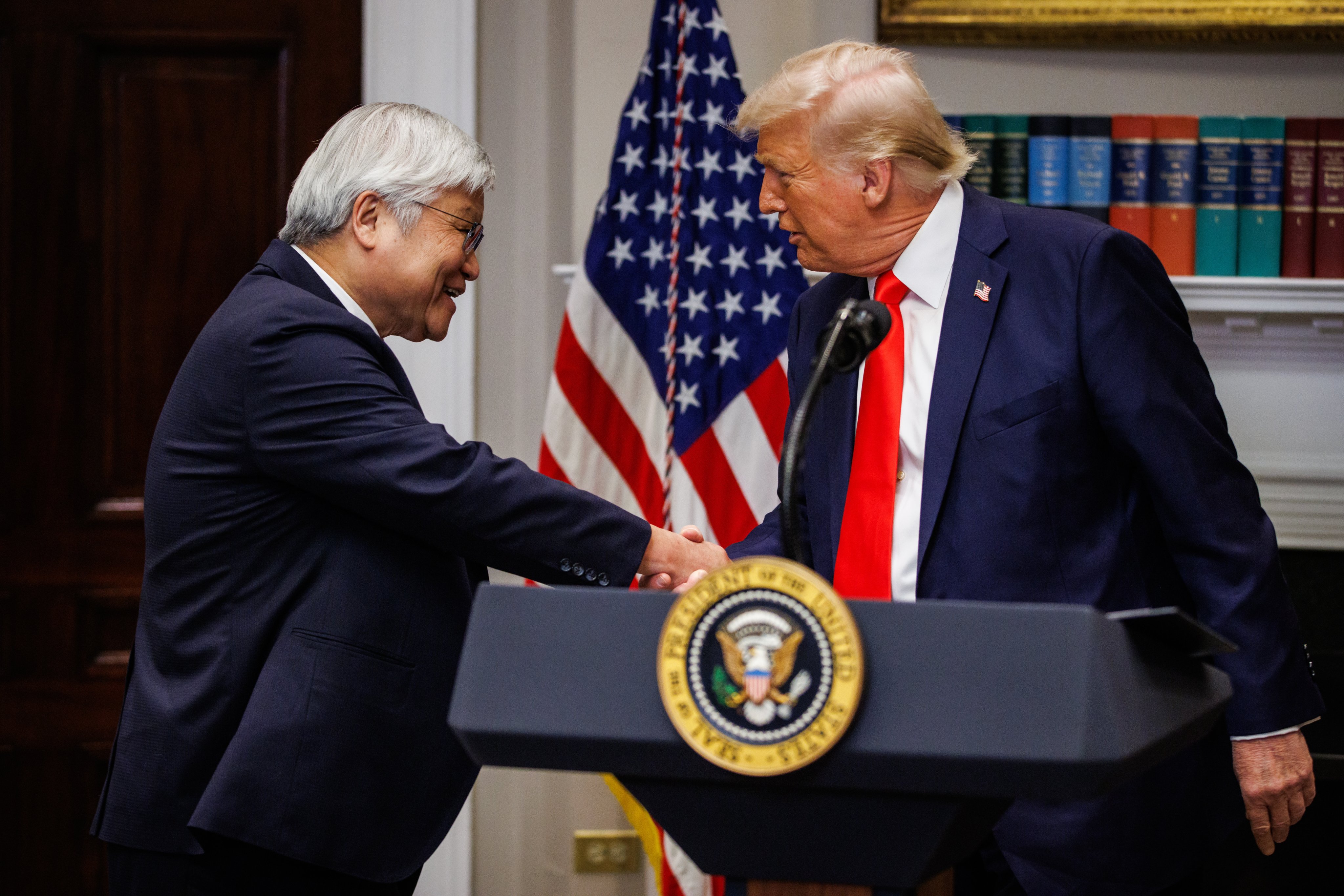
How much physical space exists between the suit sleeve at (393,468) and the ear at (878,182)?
0.53 metres

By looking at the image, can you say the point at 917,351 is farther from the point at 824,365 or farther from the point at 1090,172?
the point at 1090,172

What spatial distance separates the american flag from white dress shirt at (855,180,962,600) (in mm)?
1158

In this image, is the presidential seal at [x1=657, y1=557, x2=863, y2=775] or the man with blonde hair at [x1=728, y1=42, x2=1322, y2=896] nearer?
the presidential seal at [x1=657, y1=557, x2=863, y2=775]

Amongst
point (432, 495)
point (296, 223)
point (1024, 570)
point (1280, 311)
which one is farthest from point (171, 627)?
point (1280, 311)

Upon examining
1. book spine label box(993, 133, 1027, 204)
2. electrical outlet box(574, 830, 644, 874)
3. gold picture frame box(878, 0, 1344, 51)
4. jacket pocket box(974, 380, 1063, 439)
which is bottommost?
electrical outlet box(574, 830, 644, 874)

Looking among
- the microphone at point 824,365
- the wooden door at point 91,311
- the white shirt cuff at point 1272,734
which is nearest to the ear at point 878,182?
the microphone at point 824,365

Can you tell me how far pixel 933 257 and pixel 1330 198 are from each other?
5.70 ft

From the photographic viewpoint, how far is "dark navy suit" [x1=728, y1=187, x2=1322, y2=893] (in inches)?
50.1

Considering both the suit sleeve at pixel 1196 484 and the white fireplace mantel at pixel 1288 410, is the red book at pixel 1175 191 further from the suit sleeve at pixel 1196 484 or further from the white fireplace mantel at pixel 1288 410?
the suit sleeve at pixel 1196 484

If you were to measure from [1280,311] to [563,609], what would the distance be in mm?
2497

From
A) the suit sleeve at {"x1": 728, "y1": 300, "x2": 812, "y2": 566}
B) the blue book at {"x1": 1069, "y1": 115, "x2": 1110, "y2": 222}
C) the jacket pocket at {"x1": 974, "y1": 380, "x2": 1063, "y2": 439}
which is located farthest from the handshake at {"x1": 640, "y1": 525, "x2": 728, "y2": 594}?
the blue book at {"x1": 1069, "y1": 115, "x2": 1110, "y2": 222}

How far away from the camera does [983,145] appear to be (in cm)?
270

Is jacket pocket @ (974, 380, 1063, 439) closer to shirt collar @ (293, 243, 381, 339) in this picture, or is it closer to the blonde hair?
the blonde hair

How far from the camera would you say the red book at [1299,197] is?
2.69 m
